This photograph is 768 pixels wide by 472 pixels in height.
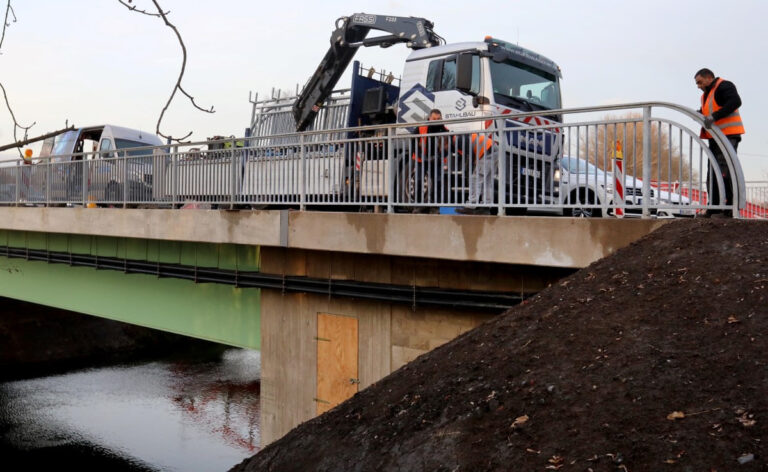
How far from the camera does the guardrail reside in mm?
7094

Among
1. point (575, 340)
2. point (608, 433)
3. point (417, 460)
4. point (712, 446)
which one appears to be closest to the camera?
point (712, 446)

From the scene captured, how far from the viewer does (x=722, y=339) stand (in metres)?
4.79

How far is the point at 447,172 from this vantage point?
339 inches

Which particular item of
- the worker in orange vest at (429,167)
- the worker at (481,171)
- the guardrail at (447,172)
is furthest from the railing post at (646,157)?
the worker in orange vest at (429,167)

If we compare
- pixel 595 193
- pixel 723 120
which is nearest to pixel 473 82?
pixel 723 120

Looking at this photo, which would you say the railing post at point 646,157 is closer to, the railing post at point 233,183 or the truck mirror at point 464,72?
the truck mirror at point 464,72

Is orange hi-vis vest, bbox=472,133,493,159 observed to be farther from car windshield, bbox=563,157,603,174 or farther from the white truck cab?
the white truck cab

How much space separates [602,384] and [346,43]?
11181 millimetres

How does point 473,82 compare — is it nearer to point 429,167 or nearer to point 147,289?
point 429,167

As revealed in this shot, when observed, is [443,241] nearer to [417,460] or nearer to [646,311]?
[646,311]

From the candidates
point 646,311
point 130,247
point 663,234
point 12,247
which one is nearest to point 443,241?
point 663,234

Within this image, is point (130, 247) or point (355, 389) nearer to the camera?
point (355, 389)

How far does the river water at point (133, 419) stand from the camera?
62.9ft

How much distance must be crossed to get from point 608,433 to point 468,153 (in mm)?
5089
